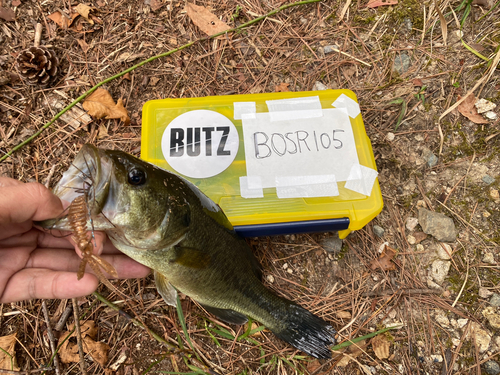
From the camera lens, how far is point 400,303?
2941 mm

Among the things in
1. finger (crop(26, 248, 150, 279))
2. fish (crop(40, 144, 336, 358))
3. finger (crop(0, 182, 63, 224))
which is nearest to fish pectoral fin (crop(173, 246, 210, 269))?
fish (crop(40, 144, 336, 358))

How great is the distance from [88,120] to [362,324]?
3420 mm

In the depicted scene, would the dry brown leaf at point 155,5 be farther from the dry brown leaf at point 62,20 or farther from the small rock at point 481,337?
the small rock at point 481,337

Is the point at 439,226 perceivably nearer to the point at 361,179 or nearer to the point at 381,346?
the point at 361,179

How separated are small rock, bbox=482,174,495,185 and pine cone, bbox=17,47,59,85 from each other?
4663mm

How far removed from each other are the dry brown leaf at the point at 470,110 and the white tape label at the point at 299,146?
134cm

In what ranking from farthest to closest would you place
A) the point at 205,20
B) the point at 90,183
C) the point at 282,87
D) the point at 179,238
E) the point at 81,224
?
the point at 205,20 < the point at 282,87 < the point at 179,238 < the point at 90,183 < the point at 81,224

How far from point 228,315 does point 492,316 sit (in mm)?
2369

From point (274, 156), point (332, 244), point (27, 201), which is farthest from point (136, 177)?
point (332, 244)

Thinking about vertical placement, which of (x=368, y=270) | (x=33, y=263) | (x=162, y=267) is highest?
(x=33, y=263)

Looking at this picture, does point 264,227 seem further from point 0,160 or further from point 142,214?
point 0,160

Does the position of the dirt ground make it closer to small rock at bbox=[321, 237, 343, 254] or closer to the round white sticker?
small rock at bbox=[321, 237, 343, 254]

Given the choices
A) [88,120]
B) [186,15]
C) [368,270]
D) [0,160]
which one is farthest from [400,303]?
[0,160]

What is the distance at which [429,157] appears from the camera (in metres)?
3.26
